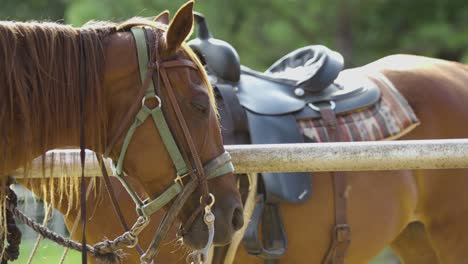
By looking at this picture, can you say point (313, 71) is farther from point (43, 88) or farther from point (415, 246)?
point (43, 88)

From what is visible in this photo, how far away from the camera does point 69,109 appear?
2.58 metres

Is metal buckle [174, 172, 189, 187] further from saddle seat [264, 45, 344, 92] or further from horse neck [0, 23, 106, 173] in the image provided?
saddle seat [264, 45, 344, 92]

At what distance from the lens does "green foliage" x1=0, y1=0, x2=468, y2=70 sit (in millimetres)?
8609

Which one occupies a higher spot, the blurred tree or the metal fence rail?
the metal fence rail

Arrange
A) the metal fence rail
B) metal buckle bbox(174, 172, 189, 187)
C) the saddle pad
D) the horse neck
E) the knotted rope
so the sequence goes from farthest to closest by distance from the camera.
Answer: the saddle pad, the metal fence rail, the knotted rope, metal buckle bbox(174, 172, 189, 187), the horse neck

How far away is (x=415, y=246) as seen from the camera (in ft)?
14.6

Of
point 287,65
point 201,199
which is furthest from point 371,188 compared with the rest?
point 201,199

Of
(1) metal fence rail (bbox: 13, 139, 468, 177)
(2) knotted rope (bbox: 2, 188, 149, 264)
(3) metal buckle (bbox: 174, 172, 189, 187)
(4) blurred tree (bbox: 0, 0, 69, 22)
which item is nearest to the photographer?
(3) metal buckle (bbox: 174, 172, 189, 187)


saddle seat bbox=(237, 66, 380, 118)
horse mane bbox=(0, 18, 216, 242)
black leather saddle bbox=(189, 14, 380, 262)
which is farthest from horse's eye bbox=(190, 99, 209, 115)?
saddle seat bbox=(237, 66, 380, 118)

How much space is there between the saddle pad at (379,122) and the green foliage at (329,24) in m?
4.30

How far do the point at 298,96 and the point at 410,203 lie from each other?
743 mm

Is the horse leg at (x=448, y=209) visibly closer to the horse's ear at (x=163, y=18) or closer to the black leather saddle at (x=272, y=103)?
the black leather saddle at (x=272, y=103)

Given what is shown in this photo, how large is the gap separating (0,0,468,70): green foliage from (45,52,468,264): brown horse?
13.9 feet

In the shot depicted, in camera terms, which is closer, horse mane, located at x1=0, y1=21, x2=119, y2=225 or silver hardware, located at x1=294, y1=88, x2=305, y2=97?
horse mane, located at x1=0, y1=21, x2=119, y2=225
